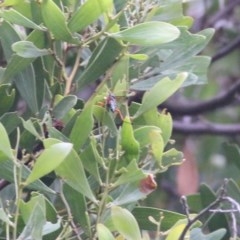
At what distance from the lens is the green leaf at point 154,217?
1.10 metres

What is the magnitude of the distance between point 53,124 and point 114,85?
97mm

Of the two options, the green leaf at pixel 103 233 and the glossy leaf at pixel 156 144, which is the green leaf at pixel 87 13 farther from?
the green leaf at pixel 103 233

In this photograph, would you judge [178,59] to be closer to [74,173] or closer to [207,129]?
[74,173]

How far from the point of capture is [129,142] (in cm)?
100

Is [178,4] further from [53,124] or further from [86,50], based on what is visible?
[53,124]

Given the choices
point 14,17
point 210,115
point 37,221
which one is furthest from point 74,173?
point 210,115

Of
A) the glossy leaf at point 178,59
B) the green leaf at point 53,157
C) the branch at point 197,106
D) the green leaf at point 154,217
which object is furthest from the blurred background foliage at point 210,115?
the green leaf at point 53,157

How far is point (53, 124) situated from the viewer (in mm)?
1114

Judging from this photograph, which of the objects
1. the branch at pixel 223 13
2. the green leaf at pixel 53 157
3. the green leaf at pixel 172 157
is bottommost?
the branch at pixel 223 13

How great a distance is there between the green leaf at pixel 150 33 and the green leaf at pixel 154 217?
0.22 m

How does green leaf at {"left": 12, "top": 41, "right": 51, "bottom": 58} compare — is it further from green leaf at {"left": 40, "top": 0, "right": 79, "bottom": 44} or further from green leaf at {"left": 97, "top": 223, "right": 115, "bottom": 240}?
green leaf at {"left": 97, "top": 223, "right": 115, "bottom": 240}

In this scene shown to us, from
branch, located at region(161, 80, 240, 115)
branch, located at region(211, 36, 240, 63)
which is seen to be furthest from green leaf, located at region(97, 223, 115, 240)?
branch, located at region(211, 36, 240, 63)

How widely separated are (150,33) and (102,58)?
0.31 feet

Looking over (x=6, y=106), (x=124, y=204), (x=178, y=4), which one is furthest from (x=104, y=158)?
(x=178, y=4)
